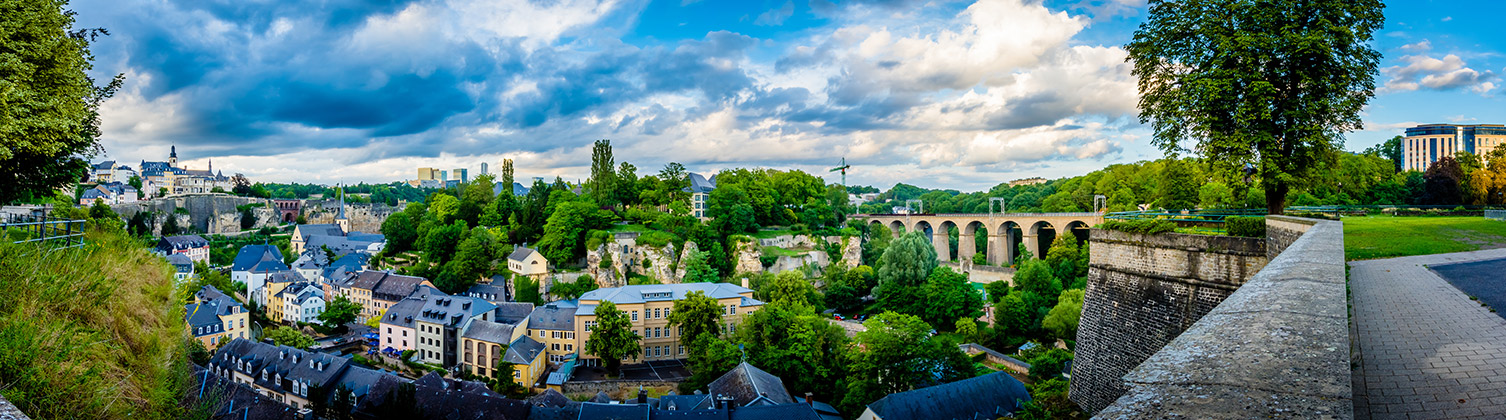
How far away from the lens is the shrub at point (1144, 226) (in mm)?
8734

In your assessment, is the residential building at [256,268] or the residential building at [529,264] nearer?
the residential building at [529,264]

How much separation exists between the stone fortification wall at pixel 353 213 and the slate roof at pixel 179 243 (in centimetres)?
2935

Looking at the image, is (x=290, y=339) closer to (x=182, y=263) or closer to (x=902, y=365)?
(x=182, y=263)

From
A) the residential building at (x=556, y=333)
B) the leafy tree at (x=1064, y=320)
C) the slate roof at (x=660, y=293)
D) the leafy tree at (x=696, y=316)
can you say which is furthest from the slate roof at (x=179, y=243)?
the leafy tree at (x=1064, y=320)

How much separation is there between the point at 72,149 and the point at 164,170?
110m

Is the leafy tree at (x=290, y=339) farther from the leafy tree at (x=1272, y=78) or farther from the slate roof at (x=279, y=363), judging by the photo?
the leafy tree at (x=1272, y=78)

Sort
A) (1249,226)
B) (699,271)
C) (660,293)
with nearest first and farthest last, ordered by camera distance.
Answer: (1249,226), (660,293), (699,271)

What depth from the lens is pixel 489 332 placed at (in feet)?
102

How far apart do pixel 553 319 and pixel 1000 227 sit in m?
36.7

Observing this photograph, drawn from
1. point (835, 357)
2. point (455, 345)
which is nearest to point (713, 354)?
point (835, 357)

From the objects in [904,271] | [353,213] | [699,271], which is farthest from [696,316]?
[353,213]

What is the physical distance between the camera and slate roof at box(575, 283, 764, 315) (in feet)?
108

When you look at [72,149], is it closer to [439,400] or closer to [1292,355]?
[1292,355]

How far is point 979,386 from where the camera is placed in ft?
64.5
